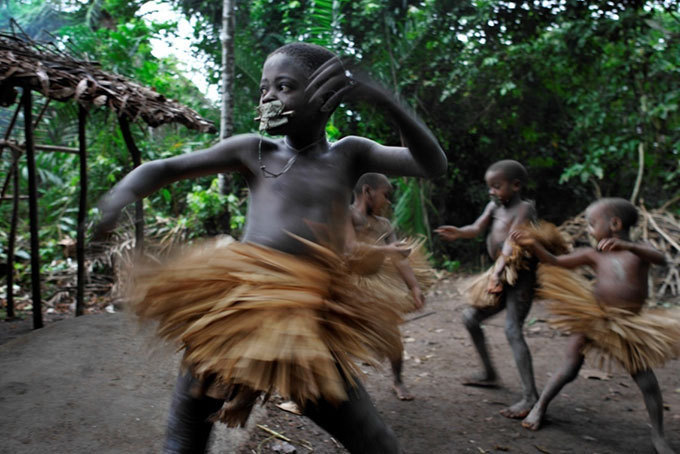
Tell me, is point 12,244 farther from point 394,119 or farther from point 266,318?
point 394,119

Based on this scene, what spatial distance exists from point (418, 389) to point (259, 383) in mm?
2780

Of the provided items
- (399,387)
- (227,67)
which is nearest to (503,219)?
(399,387)

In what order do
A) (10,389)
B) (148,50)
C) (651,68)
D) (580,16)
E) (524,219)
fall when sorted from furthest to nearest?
(148,50) → (651,68) → (580,16) → (524,219) → (10,389)

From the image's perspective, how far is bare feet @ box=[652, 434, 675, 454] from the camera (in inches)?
109

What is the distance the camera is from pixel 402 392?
12.0ft

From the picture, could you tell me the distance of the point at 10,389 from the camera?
2.72m

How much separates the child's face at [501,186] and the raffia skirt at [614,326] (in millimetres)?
798

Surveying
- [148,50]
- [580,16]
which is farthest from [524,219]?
[148,50]

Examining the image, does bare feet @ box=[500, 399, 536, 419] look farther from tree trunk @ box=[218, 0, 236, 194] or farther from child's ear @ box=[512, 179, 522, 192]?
tree trunk @ box=[218, 0, 236, 194]

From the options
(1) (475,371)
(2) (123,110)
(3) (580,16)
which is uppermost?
(3) (580,16)

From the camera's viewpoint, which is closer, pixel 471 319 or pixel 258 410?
pixel 258 410

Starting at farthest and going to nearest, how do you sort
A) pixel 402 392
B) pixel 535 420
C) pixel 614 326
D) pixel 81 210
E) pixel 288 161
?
pixel 81 210 < pixel 402 392 < pixel 535 420 < pixel 614 326 < pixel 288 161

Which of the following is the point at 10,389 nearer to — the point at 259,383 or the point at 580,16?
the point at 259,383

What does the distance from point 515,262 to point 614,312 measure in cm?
78
